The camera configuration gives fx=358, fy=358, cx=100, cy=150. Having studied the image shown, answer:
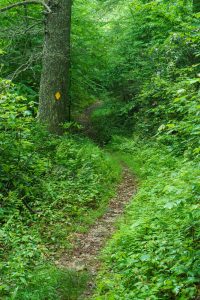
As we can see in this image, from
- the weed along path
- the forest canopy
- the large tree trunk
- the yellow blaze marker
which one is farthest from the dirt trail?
the yellow blaze marker

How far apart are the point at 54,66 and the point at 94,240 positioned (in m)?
5.95

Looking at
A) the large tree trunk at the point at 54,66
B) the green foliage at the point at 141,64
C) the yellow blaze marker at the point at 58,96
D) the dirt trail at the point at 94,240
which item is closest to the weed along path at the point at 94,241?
the dirt trail at the point at 94,240

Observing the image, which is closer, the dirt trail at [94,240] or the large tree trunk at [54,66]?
the dirt trail at [94,240]

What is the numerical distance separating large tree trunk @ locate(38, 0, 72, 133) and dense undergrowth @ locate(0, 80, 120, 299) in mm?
791

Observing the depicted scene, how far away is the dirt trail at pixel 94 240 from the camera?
5531 millimetres

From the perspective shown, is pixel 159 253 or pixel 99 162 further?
pixel 99 162

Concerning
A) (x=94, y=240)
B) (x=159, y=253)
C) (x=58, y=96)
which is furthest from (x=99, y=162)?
(x=159, y=253)

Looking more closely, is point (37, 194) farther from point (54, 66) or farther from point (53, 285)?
point (54, 66)

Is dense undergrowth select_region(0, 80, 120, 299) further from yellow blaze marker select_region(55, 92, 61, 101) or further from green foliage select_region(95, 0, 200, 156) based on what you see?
green foliage select_region(95, 0, 200, 156)

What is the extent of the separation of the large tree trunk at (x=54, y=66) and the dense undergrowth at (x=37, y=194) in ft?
2.60

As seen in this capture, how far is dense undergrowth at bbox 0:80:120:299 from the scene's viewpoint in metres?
5.03

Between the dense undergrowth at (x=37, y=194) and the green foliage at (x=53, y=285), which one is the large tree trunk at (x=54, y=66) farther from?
the green foliage at (x=53, y=285)

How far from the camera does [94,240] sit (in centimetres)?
652

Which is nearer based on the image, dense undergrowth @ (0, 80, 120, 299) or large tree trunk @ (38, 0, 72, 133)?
dense undergrowth @ (0, 80, 120, 299)
